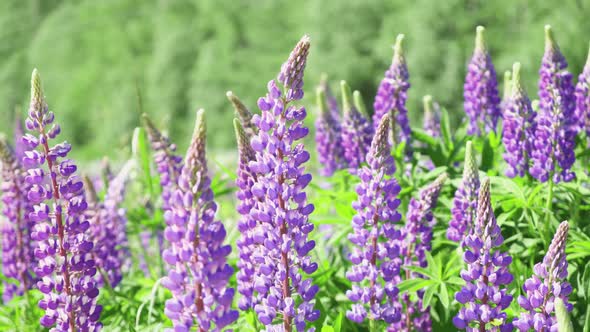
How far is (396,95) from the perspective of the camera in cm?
423

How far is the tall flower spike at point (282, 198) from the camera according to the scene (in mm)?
2578

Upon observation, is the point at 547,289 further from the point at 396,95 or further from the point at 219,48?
the point at 219,48

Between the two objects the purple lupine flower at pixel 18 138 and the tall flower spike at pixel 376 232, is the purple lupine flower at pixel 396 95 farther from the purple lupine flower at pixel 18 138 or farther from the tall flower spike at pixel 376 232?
the purple lupine flower at pixel 18 138

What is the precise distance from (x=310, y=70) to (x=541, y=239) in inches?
732

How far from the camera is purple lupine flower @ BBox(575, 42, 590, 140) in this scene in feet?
12.3

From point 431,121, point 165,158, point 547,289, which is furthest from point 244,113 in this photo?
point 431,121

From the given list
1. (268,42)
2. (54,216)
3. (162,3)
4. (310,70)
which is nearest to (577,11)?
(310,70)

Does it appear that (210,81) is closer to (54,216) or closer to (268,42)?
(268,42)

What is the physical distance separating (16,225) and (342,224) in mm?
1835

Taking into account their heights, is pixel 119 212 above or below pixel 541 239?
above

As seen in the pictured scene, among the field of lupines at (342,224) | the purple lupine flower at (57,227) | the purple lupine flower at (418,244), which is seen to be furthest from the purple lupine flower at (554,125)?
the purple lupine flower at (57,227)

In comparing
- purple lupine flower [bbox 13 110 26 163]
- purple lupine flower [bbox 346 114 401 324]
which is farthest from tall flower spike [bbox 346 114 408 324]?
purple lupine flower [bbox 13 110 26 163]

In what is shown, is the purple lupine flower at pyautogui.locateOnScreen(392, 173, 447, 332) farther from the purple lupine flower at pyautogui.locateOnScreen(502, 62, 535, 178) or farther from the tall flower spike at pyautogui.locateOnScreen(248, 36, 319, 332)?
the tall flower spike at pyautogui.locateOnScreen(248, 36, 319, 332)

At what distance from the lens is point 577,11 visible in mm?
18031
